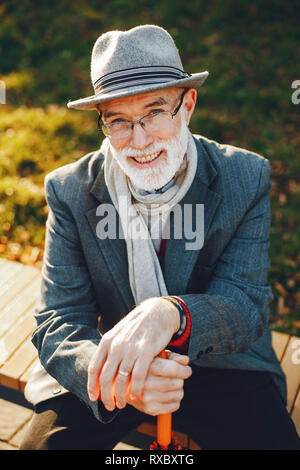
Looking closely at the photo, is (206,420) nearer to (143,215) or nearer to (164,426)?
(164,426)

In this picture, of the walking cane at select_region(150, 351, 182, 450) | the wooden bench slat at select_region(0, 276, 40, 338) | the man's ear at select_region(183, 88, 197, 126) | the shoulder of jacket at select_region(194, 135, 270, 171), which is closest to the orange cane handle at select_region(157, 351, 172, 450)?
the walking cane at select_region(150, 351, 182, 450)

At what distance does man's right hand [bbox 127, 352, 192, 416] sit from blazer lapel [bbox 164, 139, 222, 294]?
62cm

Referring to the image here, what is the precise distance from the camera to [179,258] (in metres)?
2.34

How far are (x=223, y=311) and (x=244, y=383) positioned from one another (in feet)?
1.79

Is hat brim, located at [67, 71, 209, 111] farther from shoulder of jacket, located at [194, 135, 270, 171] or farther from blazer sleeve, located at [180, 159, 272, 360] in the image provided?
blazer sleeve, located at [180, 159, 272, 360]

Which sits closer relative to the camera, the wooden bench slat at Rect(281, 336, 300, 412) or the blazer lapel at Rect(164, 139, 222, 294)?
the blazer lapel at Rect(164, 139, 222, 294)

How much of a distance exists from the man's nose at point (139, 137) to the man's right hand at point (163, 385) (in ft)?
3.11

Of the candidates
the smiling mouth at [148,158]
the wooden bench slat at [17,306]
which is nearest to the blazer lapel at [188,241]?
the smiling mouth at [148,158]

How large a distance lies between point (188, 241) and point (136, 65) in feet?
2.80

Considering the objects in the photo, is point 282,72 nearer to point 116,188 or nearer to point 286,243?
point 286,243

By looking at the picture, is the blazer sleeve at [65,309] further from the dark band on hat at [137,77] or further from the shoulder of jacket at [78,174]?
the dark band on hat at [137,77]

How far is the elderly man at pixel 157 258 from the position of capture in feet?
6.74

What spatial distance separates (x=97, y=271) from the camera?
94.1 inches

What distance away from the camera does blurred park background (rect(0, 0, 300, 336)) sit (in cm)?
454
